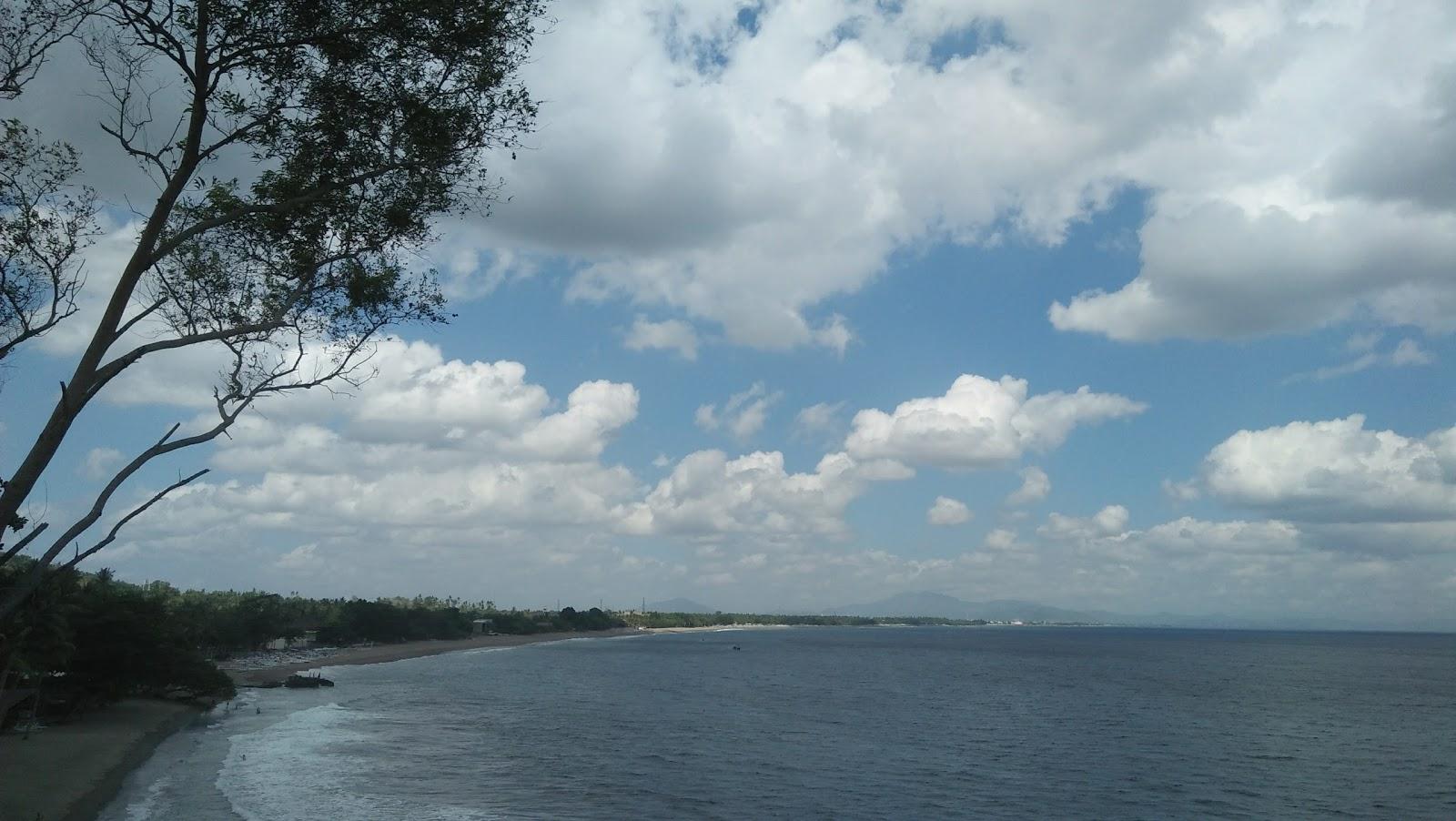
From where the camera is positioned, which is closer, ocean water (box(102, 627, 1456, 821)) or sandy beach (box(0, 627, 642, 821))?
sandy beach (box(0, 627, 642, 821))

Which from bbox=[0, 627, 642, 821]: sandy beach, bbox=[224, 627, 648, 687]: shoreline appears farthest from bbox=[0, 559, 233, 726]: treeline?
bbox=[224, 627, 648, 687]: shoreline

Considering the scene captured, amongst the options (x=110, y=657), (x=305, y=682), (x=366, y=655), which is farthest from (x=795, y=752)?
(x=366, y=655)

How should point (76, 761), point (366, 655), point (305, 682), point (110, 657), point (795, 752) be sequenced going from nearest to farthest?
point (76, 761)
point (795, 752)
point (110, 657)
point (305, 682)
point (366, 655)

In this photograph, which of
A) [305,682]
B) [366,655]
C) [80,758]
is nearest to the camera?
[80,758]

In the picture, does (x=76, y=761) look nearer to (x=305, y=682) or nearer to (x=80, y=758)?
(x=80, y=758)

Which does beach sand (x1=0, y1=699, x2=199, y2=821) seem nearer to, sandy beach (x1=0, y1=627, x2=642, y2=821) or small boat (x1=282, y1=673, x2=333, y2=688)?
sandy beach (x1=0, y1=627, x2=642, y2=821)

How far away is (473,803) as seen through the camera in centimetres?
3684

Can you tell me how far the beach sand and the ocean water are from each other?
1312mm

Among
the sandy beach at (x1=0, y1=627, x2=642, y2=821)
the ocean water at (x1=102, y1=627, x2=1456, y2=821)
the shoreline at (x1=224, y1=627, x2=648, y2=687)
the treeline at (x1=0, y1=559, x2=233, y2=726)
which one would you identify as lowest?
the ocean water at (x1=102, y1=627, x2=1456, y2=821)

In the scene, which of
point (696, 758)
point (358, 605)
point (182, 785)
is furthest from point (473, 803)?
point (358, 605)

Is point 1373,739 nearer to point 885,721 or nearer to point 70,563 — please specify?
point 885,721

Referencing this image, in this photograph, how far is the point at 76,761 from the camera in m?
39.2

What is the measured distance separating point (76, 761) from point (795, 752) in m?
31.6

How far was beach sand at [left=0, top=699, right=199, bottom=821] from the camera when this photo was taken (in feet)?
103
